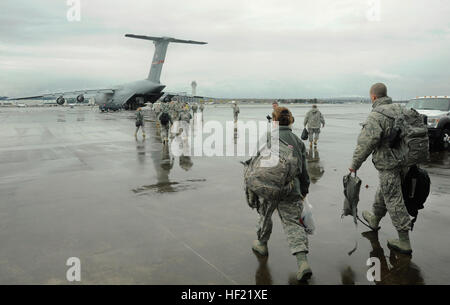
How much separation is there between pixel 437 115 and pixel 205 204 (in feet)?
34.2

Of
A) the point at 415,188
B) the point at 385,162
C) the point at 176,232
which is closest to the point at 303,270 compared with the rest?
the point at 385,162

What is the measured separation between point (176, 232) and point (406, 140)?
3.42 m

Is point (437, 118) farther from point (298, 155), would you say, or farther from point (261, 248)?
point (261, 248)

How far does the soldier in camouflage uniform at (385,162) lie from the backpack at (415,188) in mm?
88

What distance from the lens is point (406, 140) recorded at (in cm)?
411

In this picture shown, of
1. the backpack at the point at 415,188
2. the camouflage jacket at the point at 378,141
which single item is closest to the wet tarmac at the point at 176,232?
the backpack at the point at 415,188

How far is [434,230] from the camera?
4.88m

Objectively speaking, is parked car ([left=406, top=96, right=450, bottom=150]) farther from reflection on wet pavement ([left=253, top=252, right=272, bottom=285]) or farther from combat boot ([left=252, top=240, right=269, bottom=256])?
reflection on wet pavement ([left=253, top=252, right=272, bottom=285])

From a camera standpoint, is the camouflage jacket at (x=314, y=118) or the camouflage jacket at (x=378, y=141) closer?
the camouflage jacket at (x=378, y=141)

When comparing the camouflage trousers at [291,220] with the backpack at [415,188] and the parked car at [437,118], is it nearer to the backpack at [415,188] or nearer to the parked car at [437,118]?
the backpack at [415,188]

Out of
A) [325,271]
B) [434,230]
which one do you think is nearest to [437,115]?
[434,230]

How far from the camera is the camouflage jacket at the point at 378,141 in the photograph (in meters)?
4.06

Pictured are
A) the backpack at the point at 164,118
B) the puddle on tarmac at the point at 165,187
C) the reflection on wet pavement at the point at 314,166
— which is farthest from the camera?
the backpack at the point at 164,118
